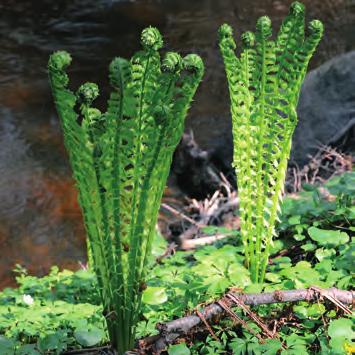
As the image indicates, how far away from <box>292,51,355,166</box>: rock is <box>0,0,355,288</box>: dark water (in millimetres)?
895

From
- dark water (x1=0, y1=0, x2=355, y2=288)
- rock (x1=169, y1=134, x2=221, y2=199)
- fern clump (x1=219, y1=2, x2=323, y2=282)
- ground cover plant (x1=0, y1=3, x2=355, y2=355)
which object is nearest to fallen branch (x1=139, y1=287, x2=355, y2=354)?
ground cover plant (x1=0, y1=3, x2=355, y2=355)

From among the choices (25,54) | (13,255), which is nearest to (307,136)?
(13,255)

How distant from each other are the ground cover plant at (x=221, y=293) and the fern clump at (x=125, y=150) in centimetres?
27

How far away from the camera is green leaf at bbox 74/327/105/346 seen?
71.1 inches

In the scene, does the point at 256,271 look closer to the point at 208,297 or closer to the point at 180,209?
the point at 208,297

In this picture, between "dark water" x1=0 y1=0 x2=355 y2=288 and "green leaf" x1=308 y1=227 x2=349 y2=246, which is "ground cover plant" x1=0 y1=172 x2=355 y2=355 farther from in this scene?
"dark water" x1=0 y1=0 x2=355 y2=288

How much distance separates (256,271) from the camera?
218 cm

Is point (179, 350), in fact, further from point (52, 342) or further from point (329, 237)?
point (329, 237)

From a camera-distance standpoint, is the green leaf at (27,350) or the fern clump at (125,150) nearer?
the fern clump at (125,150)

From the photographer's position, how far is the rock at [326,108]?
4.70 m

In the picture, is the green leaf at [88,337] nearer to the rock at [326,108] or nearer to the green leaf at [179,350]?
the green leaf at [179,350]

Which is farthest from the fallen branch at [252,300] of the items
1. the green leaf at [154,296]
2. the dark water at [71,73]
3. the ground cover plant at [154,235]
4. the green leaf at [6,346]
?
the dark water at [71,73]

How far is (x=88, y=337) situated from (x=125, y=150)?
0.67 m

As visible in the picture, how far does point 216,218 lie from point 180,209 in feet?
3.79
